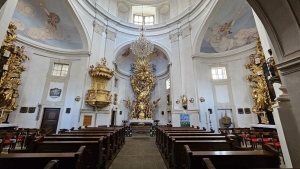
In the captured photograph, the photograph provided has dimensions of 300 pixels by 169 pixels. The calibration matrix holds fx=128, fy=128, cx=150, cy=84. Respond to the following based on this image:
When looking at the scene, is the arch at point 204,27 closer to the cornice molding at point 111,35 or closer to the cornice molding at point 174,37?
the cornice molding at point 174,37

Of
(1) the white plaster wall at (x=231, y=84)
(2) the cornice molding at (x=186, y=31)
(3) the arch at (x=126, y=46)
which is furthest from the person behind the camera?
(3) the arch at (x=126, y=46)

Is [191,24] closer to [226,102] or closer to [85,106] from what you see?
[226,102]

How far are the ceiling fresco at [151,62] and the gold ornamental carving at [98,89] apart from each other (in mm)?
4374

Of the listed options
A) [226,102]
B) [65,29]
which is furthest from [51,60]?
[226,102]

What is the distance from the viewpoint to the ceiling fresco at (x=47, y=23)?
304 inches

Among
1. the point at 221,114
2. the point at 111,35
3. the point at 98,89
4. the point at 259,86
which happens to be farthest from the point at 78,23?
the point at 259,86

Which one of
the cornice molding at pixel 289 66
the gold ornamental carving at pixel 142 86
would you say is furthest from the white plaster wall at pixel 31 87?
the cornice molding at pixel 289 66

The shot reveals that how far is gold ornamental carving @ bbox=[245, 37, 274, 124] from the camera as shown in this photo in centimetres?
699

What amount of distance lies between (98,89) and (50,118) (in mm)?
3467

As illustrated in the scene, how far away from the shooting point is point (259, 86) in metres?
7.57

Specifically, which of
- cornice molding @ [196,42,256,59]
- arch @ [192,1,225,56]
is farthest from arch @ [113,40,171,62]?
cornice molding @ [196,42,256,59]

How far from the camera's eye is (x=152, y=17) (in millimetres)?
13891

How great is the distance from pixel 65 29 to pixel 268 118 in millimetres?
13909

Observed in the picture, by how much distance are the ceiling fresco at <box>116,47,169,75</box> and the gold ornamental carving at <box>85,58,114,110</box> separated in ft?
14.3
